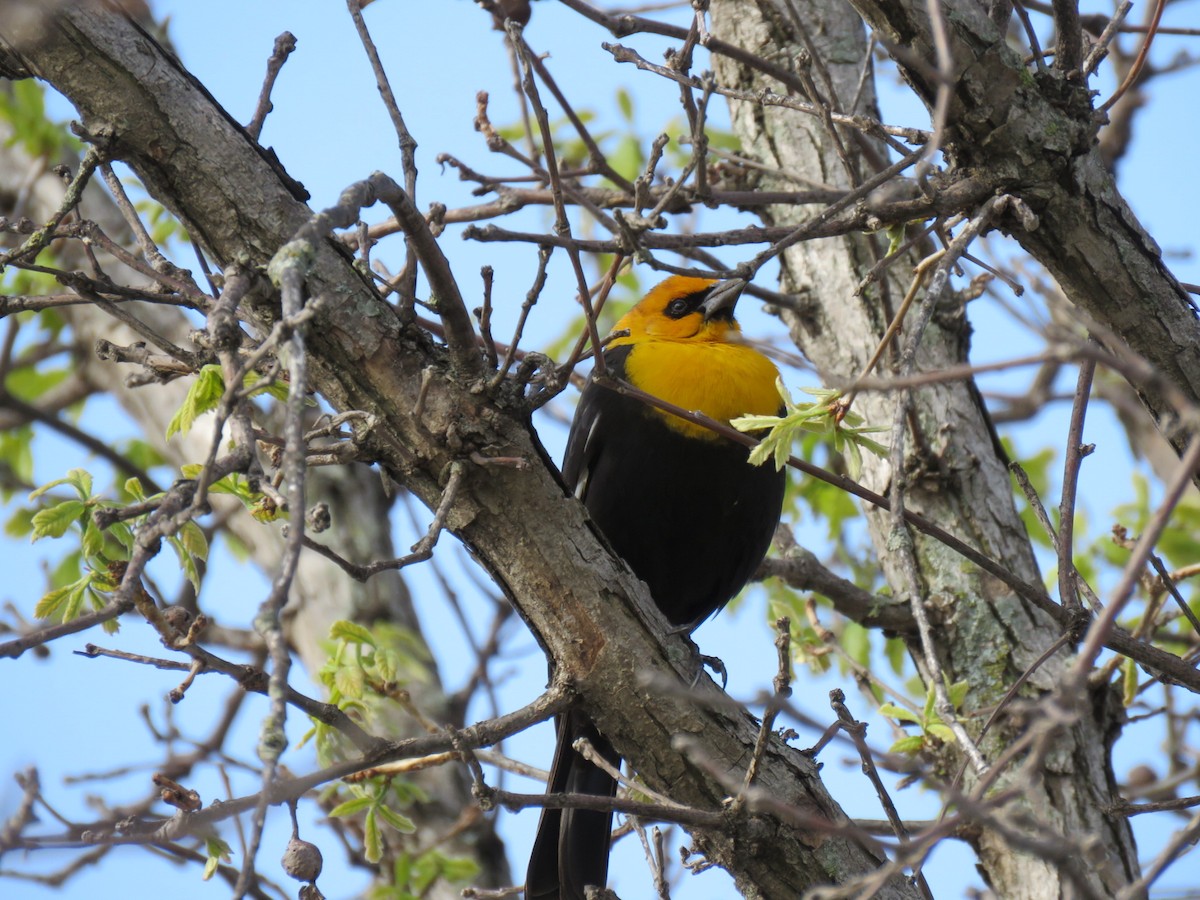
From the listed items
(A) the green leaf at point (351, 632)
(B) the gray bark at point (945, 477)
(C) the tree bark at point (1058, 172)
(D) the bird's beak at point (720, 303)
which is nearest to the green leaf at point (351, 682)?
(A) the green leaf at point (351, 632)

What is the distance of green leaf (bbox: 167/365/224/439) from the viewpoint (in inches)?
101

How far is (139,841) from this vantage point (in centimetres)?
190

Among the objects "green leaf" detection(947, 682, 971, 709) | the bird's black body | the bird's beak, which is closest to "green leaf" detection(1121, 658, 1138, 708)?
"green leaf" detection(947, 682, 971, 709)

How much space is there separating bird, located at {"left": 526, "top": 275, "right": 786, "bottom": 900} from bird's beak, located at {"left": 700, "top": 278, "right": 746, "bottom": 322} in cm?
51

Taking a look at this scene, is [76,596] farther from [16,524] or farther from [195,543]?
[16,524]

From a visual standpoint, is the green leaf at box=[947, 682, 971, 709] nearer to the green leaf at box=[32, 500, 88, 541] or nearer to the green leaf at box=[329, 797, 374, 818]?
the green leaf at box=[329, 797, 374, 818]

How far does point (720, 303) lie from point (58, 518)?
2600 millimetres

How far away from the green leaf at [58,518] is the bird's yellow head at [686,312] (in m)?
2.30

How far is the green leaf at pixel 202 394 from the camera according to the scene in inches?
101

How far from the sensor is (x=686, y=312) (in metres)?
4.79

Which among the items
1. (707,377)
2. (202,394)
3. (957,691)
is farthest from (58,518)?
(957,691)

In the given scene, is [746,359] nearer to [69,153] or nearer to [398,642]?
[398,642]

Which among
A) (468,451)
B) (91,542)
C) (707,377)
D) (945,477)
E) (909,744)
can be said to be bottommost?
(909,744)

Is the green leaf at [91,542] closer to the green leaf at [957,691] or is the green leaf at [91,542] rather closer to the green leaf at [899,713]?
the green leaf at [899,713]
